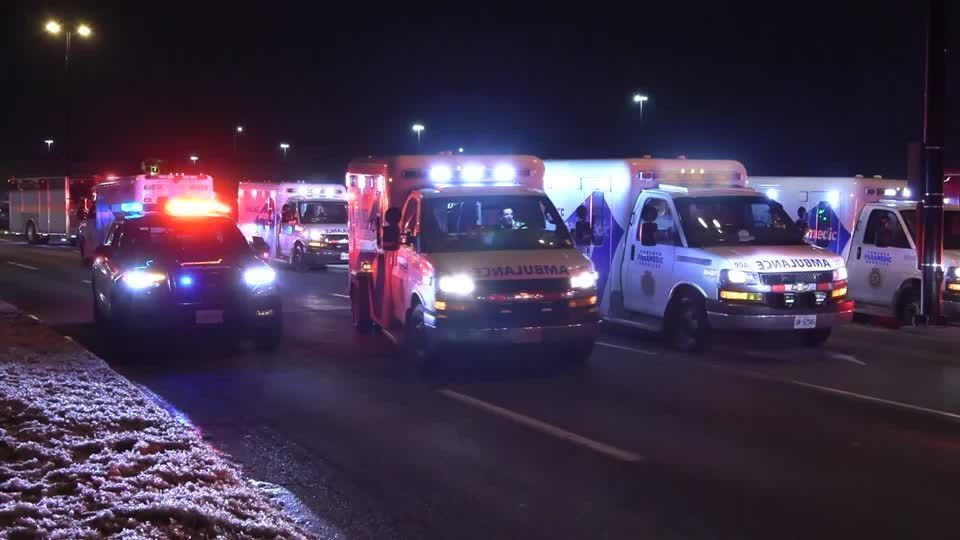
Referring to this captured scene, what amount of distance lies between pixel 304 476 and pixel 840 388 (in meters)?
6.27

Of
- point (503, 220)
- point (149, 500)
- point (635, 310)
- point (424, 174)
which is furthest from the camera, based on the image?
point (635, 310)

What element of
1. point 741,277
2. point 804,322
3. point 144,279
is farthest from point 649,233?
point 144,279

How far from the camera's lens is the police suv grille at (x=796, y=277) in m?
13.5

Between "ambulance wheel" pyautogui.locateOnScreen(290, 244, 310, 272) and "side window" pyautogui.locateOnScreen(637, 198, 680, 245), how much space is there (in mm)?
16650

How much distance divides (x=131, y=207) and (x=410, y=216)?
17894 mm

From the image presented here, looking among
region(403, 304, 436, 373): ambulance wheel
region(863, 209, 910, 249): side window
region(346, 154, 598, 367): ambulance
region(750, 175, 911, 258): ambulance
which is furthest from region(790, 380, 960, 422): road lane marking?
region(750, 175, 911, 258): ambulance

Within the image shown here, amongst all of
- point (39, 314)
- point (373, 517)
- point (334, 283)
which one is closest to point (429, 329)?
point (373, 517)

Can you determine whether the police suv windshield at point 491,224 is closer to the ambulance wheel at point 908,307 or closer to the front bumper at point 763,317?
the front bumper at point 763,317

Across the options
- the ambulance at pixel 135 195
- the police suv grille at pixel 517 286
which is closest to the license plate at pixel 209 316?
the police suv grille at pixel 517 286

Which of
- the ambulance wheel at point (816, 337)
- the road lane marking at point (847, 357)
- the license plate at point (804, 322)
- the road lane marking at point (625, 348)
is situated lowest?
the road lane marking at point (847, 357)

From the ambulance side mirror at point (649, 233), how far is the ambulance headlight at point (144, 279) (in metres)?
6.41

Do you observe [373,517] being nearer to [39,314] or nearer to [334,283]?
[39,314]

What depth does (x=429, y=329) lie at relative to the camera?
39.9ft

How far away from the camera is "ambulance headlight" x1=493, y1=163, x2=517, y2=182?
14852mm
